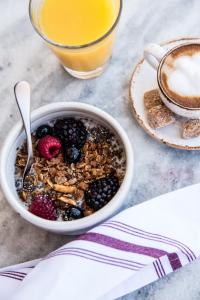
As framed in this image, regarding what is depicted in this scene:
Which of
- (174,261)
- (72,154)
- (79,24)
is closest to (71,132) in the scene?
(72,154)

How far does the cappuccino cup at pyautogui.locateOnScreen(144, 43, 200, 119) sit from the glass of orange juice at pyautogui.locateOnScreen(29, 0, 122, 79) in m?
0.11

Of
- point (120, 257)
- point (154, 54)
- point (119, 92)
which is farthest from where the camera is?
point (119, 92)

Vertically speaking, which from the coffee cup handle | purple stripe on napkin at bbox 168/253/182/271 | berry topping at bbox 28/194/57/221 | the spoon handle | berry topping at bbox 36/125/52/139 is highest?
the coffee cup handle

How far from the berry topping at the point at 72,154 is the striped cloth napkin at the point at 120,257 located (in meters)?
0.17

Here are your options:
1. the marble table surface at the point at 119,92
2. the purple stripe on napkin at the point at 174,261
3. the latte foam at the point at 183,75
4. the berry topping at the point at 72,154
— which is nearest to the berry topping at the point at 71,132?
the berry topping at the point at 72,154

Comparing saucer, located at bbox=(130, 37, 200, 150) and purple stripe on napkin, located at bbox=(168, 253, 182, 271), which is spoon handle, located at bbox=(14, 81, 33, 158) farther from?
purple stripe on napkin, located at bbox=(168, 253, 182, 271)

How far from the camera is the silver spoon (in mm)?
1228

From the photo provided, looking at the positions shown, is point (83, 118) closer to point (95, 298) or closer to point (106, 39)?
point (106, 39)

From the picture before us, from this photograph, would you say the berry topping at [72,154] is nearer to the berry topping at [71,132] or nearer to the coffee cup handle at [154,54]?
the berry topping at [71,132]

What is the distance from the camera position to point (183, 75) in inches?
48.1

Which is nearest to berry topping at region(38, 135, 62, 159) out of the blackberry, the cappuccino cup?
the blackberry

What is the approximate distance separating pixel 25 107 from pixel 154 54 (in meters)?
0.32

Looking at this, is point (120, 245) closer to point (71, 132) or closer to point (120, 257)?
point (120, 257)

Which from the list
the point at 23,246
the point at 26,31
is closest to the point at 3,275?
the point at 23,246
